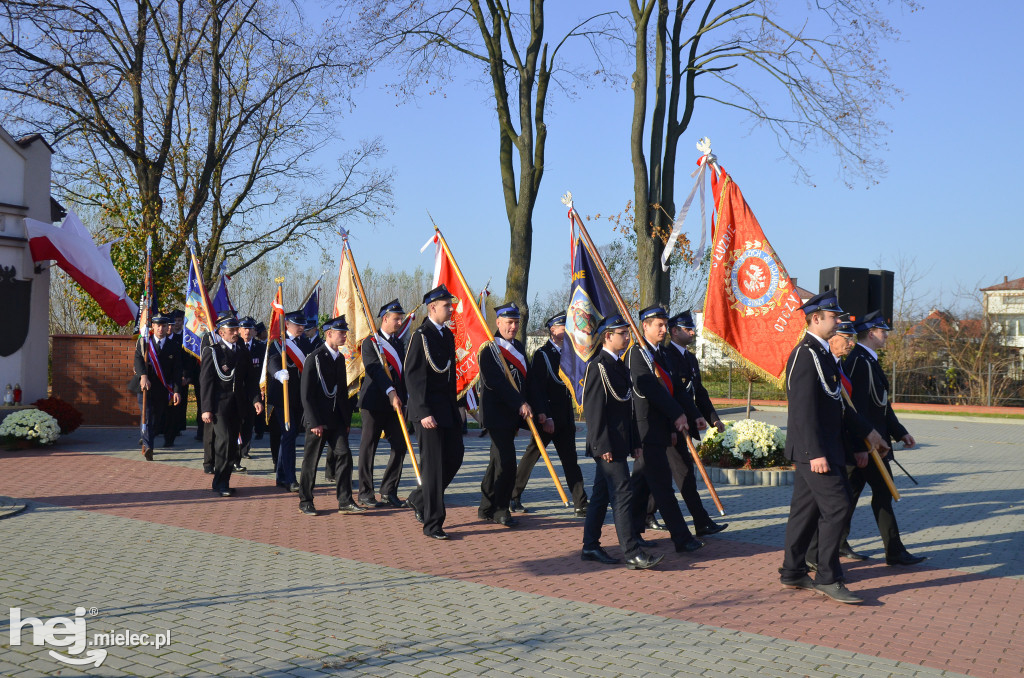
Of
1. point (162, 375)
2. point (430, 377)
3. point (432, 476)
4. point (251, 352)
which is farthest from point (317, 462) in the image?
point (162, 375)

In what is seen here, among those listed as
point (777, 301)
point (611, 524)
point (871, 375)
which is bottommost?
point (611, 524)

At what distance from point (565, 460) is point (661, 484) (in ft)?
6.10

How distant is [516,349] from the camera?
9.07 m

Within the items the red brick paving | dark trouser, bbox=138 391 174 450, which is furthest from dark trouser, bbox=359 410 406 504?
dark trouser, bbox=138 391 174 450

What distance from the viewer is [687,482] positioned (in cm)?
817

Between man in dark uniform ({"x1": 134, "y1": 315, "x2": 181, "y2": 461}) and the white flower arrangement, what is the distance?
140cm

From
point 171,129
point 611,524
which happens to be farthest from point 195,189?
point 611,524

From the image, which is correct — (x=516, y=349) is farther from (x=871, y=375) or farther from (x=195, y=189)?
(x=195, y=189)

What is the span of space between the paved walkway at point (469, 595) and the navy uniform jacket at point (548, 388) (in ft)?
3.47

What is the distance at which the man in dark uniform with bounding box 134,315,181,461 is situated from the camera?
13.2 metres

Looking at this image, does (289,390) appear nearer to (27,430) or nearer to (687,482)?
(687,482)

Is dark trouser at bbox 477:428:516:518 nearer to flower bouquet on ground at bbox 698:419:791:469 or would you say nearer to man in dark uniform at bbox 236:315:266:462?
flower bouquet on ground at bbox 698:419:791:469

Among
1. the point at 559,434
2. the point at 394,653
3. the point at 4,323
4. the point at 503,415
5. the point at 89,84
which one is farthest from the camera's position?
the point at 89,84

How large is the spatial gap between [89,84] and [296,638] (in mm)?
20493
